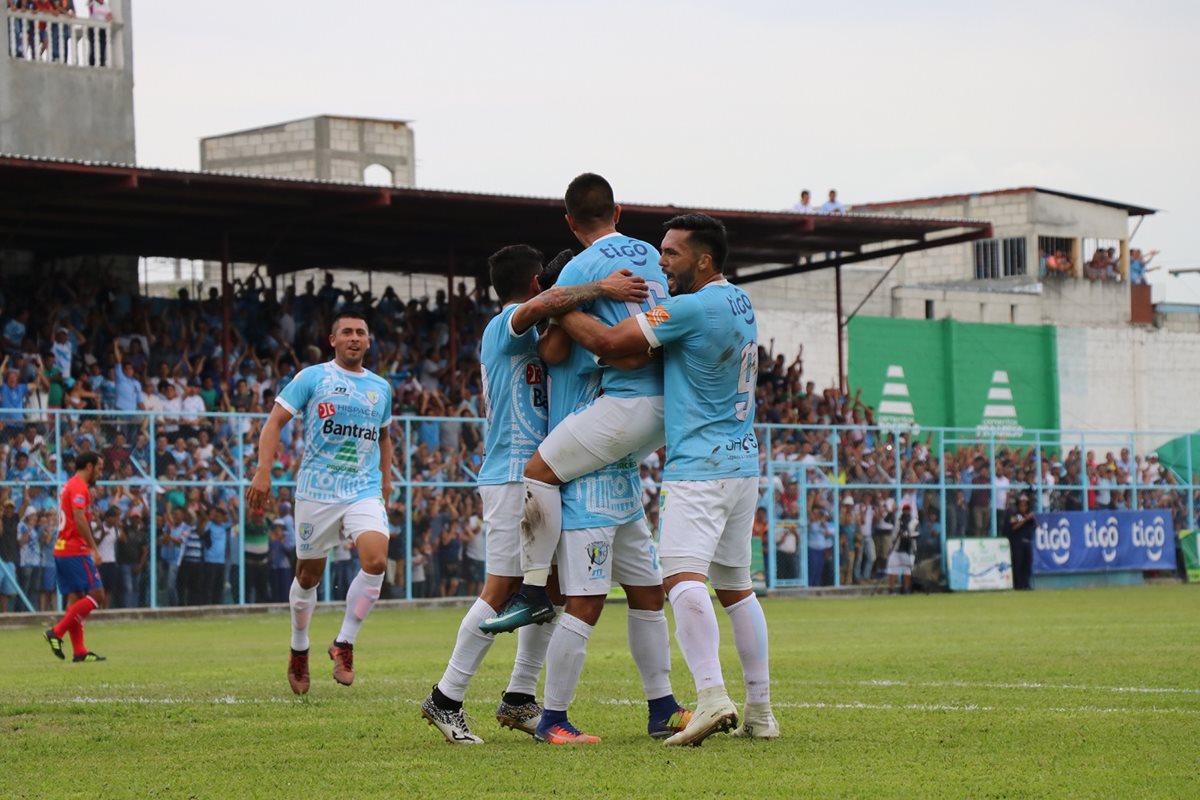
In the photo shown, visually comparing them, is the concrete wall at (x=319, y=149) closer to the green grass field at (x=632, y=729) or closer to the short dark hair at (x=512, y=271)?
the green grass field at (x=632, y=729)

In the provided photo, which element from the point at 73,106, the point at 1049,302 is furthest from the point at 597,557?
the point at 1049,302

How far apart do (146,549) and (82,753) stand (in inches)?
655

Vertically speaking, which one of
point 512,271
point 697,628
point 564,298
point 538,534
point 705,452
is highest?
point 512,271

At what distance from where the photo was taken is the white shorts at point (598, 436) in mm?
7711

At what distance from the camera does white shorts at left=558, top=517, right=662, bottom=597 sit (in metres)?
7.79

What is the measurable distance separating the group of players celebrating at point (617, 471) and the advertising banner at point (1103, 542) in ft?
83.8

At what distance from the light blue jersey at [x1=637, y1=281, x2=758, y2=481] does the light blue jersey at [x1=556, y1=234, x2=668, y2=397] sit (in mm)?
125

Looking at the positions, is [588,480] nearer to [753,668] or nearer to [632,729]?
[753,668]

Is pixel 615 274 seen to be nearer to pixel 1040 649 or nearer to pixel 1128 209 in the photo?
pixel 1040 649

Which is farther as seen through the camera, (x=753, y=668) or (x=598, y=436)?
(x=753, y=668)

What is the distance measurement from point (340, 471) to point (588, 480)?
4.17 m

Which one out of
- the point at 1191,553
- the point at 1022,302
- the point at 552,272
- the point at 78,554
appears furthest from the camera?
the point at 1022,302

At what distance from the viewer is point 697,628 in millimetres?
7574

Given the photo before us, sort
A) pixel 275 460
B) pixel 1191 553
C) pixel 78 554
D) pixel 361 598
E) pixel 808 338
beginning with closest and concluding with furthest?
pixel 361 598, pixel 78 554, pixel 275 460, pixel 1191 553, pixel 808 338
